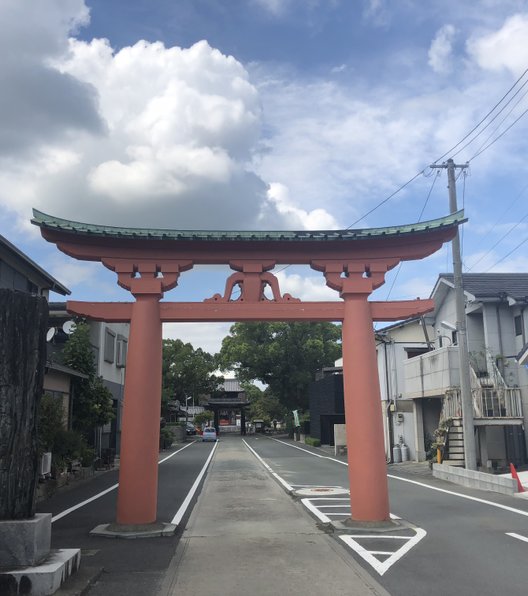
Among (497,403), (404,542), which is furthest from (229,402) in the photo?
(404,542)

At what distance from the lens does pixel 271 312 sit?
34.9ft

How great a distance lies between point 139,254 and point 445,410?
1536cm

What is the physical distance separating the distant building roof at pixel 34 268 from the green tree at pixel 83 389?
169 cm

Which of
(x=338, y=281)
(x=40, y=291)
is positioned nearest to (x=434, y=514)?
(x=338, y=281)

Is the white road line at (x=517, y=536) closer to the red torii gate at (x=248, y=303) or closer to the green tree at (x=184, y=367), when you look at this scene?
the red torii gate at (x=248, y=303)

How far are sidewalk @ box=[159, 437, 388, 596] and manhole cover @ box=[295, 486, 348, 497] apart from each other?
2.19 m

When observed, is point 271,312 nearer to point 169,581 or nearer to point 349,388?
point 349,388

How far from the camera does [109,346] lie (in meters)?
28.2

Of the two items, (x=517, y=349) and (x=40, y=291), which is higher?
(x=40, y=291)

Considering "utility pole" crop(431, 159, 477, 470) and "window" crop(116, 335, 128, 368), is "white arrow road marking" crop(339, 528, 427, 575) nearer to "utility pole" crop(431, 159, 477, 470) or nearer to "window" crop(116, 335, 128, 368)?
"utility pole" crop(431, 159, 477, 470)

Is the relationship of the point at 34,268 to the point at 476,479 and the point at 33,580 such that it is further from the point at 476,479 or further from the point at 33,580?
the point at 476,479

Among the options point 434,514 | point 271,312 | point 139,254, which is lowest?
point 434,514

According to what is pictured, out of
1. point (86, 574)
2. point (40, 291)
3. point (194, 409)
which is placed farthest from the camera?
point (194, 409)

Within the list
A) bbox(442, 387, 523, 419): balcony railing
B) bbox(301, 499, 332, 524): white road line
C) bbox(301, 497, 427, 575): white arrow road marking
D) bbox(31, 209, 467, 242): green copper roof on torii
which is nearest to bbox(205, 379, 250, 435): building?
bbox(442, 387, 523, 419): balcony railing
